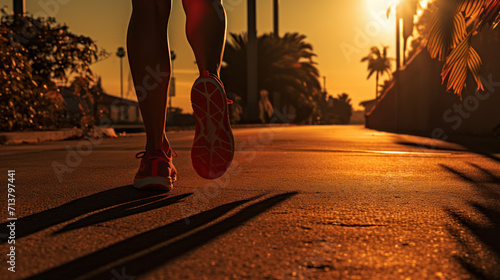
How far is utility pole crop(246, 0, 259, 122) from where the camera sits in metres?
31.0

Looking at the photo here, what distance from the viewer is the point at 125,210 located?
87.4 inches

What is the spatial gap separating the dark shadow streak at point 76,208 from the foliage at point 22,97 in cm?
595

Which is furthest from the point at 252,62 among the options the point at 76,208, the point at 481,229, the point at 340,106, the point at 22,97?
the point at 340,106

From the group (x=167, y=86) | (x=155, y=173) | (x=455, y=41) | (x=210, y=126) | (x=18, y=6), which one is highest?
(x=18, y=6)

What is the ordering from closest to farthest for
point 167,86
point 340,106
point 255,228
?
point 255,228 < point 167,86 < point 340,106

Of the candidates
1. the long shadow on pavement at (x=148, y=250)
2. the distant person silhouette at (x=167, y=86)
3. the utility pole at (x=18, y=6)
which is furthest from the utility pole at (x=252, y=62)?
the long shadow on pavement at (x=148, y=250)

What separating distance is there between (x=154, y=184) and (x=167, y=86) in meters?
0.54

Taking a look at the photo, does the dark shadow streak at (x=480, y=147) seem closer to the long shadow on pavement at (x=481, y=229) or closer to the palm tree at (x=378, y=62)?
the long shadow on pavement at (x=481, y=229)

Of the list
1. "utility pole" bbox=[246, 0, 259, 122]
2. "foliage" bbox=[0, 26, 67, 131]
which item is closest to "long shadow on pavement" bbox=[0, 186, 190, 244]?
"foliage" bbox=[0, 26, 67, 131]

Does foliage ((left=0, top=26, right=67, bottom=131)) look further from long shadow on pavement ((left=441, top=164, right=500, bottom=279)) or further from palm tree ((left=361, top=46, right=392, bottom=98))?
palm tree ((left=361, top=46, right=392, bottom=98))

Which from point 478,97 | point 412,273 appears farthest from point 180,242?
point 478,97

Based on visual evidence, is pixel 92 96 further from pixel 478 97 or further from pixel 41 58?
pixel 478 97

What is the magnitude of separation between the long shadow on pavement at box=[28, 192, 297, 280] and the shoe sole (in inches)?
23.6

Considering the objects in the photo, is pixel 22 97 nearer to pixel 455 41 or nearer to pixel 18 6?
pixel 18 6
